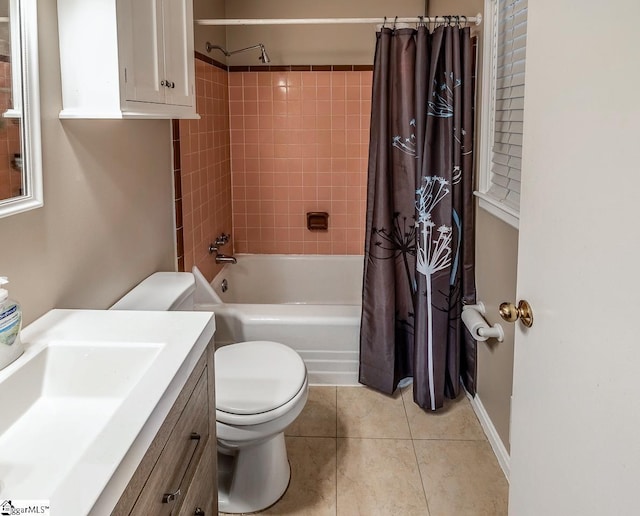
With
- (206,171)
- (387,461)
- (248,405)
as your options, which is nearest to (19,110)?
(248,405)

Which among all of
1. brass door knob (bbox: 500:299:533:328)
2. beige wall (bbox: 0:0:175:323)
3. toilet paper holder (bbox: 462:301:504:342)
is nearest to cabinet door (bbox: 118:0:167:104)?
beige wall (bbox: 0:0:175:323)

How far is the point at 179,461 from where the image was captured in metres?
1.25

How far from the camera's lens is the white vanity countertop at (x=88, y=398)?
0.88 meters

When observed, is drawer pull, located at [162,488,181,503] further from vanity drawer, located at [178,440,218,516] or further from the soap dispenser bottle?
the soap dispenser bottle

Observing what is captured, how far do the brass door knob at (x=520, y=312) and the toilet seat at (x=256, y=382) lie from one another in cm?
86

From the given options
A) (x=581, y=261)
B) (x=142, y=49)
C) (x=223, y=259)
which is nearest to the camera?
(x=581, y=261)

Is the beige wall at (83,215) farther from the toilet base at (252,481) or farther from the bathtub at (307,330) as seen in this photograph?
the toilet base at (252,481)

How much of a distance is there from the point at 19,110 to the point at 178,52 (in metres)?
0.74

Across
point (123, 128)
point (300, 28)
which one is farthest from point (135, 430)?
point (300, 28)

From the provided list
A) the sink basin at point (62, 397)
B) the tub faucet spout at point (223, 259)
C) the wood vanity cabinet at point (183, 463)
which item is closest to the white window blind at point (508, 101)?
the wood vanity cabinet at point (183, 463)

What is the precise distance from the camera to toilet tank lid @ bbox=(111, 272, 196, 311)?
1944mm

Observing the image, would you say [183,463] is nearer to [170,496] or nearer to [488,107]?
[170,496]

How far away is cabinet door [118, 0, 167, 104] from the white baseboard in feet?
5.50

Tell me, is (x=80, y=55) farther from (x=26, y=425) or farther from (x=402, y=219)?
(x=402, y=219)
